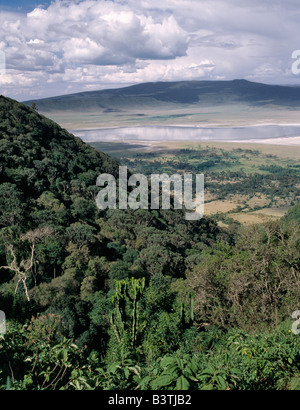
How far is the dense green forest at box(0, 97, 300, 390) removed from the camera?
4.27m

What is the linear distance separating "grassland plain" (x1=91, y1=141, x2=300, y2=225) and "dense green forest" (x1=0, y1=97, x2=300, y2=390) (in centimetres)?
2797

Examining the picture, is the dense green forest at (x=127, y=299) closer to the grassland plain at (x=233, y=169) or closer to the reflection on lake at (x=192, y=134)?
the grassland plain at (x=233, y=169)

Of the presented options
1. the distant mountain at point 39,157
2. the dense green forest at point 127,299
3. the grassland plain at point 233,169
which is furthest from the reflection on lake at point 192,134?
the dense green forest at point 127,299

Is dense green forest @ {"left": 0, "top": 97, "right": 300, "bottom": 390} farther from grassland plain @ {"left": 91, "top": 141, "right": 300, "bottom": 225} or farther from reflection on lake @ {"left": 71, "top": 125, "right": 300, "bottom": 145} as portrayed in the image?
reflection on lake @ {"left": 71, "top": 125, "right": 300, "bottom": 145}

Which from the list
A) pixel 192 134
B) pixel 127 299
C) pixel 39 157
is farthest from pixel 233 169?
pixel 127 299

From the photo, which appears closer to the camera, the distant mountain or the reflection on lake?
the distant mountain

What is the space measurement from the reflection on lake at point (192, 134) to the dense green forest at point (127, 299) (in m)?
115

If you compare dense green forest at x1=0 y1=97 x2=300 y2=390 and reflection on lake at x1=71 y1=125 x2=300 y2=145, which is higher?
reflection on lake at x1=71 y1=125 x2=300 y2=145

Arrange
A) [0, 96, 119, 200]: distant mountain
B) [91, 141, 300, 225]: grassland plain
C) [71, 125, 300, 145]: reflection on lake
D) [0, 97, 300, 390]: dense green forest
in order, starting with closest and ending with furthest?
[0, 97, 300, 390]: dense green forest → [0, 96, 119, 200]: distant mountain → [91, 141, 300, 225]: grassland plain → [71, 125, 300, 145]: reflection on lake

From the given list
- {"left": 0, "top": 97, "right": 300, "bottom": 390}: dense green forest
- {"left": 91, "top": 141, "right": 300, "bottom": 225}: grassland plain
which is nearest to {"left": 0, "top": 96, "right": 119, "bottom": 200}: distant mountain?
{"left": 0, "top": 97, "right": 300, "bottom": 390}: dense green forest
